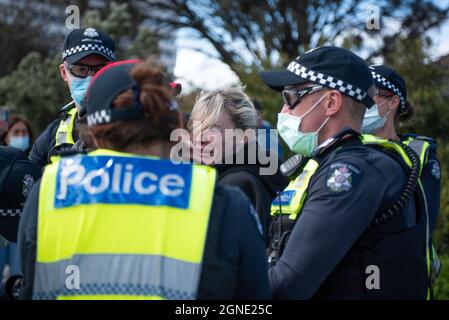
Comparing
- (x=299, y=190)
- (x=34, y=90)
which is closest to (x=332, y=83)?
(x=299, y=190)

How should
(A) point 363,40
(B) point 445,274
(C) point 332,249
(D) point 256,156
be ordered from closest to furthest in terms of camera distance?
(C) point 332,249 < (D) point 256,156 < (B) point 445,274 < (A) point 363,40

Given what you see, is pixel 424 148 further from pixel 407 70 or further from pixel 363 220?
pixel 407 70

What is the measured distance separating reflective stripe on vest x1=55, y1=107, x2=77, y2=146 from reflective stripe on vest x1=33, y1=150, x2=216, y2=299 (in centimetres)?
221

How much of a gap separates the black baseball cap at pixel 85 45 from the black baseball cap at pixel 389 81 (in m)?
1.72

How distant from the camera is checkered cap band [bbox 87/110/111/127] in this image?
6.82 ft

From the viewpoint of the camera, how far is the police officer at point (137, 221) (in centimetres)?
199

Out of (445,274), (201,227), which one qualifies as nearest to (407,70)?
(445,274)

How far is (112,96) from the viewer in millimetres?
2090

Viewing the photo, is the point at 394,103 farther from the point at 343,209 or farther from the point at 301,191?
the point at 343,209

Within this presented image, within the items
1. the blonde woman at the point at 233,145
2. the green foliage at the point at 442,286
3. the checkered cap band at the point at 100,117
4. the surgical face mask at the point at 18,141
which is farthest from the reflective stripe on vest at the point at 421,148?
the surgical face mask at the point at 18,141

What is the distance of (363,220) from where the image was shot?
245 centimetres

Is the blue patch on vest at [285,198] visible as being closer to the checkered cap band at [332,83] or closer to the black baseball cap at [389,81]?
the checkered cap band at [332,83]

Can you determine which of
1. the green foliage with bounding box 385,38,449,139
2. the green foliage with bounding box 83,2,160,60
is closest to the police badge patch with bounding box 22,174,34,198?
the green foliage with bounding box 385,38,449,139

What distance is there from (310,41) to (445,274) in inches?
424
